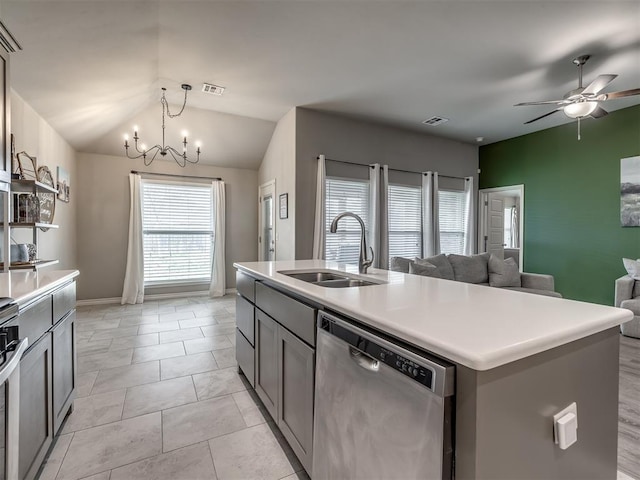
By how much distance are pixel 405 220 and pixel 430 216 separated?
452 millimetres

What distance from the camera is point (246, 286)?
2.31m

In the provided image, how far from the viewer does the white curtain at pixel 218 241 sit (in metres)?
5.59

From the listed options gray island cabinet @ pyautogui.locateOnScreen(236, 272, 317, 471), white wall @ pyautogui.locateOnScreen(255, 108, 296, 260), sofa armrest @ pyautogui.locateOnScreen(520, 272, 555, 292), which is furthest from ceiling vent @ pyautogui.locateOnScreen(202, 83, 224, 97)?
sofa armrest @ pyautogui.locateOnScreen(520, 272, 555, 292)

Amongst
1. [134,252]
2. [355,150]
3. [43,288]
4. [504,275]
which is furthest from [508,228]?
[43,288]

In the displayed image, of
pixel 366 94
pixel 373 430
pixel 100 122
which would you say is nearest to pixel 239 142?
pixel 100 122

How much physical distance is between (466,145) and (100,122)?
234 inches

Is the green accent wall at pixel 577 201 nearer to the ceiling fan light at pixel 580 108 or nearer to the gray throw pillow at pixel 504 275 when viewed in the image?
the gray throw pillow at pixel 504 275

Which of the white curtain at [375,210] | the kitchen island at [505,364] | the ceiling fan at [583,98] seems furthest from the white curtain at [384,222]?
the kitchen island at [505,364]

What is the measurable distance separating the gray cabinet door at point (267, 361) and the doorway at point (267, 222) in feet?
10.1

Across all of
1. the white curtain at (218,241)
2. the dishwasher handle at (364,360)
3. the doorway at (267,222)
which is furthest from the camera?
the white curtain at (218,241)

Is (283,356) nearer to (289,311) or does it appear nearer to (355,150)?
(289,311)

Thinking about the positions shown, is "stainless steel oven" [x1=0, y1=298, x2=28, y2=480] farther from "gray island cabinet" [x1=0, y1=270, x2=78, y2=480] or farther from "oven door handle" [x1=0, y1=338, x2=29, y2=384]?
"gray island cabinet" [x1=0, y1=270, x2=78, y2=480]

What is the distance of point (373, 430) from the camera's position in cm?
97

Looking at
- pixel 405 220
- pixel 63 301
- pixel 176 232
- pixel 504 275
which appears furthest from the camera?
pixel 176 232
